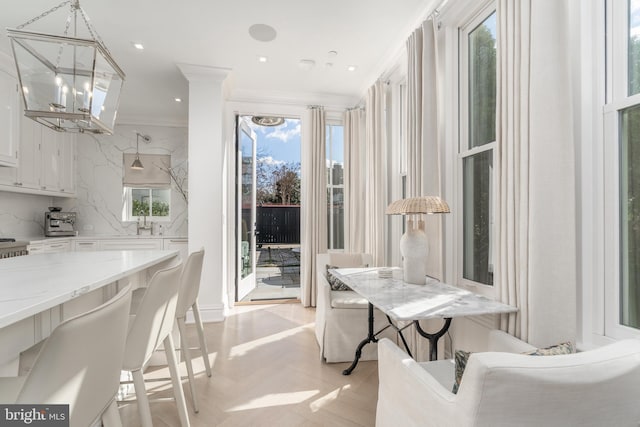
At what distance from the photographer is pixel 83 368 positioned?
0.73 metres

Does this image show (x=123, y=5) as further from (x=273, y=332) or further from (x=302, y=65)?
(x=273, y=332)

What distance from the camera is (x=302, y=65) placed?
3.25 metres

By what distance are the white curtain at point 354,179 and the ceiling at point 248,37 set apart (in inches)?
17.3

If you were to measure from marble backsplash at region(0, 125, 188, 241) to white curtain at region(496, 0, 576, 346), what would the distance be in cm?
484

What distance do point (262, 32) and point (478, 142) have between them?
2.15m

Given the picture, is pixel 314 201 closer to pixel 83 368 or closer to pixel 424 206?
pixel 424 206

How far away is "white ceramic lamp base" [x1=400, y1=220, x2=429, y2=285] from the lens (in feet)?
6.36

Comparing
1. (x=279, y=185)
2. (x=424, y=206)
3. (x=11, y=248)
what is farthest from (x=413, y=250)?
(x=279, y=185)

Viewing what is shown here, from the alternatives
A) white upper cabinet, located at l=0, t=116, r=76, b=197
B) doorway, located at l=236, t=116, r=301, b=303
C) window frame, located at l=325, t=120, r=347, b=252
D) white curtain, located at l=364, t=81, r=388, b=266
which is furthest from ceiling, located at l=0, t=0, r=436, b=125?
white upper cabinet, located at l=0, t=116, r=76, b=197

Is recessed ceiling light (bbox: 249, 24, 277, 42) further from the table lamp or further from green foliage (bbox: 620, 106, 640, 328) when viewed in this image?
green foliage (bbox: 620, 106, 640, 328)

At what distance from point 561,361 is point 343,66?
11.0ft

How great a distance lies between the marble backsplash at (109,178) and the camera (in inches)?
185

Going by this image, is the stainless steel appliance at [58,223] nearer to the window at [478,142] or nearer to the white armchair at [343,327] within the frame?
the white armchair at [343,327]

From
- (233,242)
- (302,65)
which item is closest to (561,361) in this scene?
(302,65)
